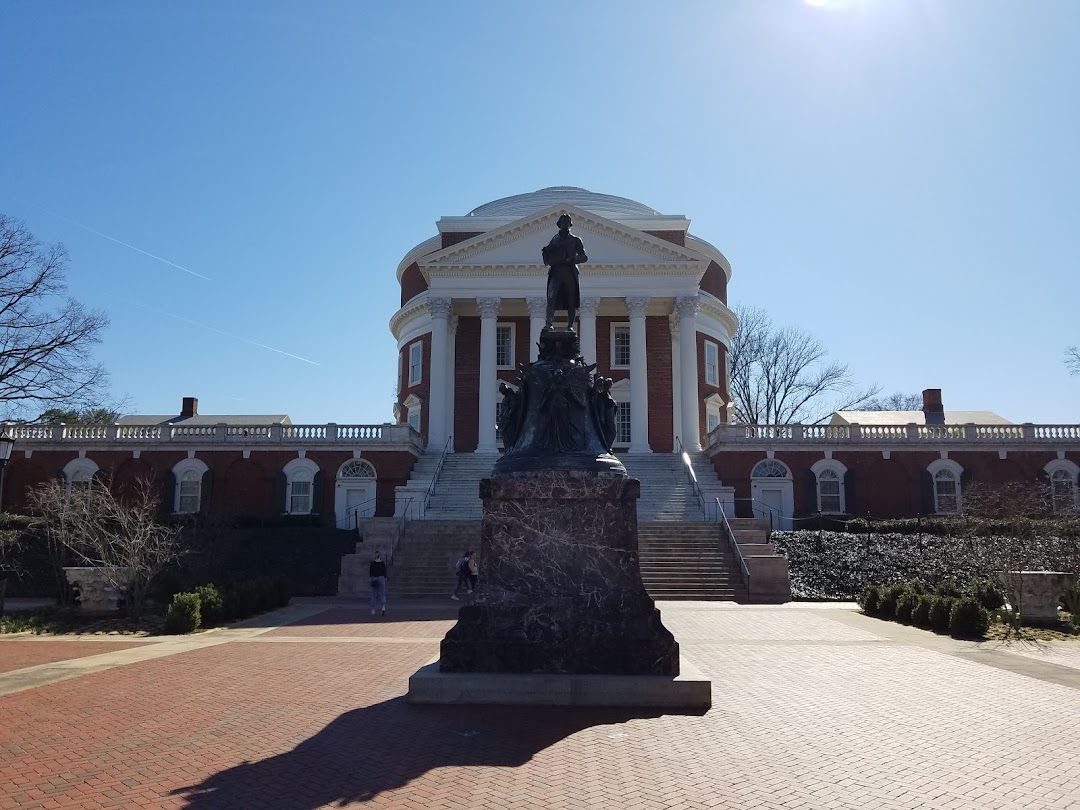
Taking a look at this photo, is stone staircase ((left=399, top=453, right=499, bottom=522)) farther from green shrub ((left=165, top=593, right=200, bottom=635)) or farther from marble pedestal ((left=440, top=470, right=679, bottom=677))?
marble pedestal ((left=440, top=470, right=679, bottom=677))

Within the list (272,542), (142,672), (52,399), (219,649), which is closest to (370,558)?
(272,542)

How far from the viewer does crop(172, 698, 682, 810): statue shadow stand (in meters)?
6.17

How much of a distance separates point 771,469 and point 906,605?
724 inches

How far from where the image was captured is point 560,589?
9.23 m

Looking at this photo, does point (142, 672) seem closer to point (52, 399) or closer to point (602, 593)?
point (602, 593)

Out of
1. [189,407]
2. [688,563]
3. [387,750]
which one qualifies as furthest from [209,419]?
[387,750]

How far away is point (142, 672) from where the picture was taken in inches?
461

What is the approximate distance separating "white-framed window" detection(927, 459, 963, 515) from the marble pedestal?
3200 cm

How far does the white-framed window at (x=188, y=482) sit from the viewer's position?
37.3 meters

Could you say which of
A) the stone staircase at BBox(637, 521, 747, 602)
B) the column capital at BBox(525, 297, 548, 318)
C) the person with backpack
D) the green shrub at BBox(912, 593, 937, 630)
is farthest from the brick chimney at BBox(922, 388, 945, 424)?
the person with backpack

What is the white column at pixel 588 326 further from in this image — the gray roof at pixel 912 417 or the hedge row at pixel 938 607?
the hedge row at pixel 938 607

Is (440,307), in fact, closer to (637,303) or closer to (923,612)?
(637,303)

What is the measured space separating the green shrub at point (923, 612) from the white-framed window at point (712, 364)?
99.9 feet

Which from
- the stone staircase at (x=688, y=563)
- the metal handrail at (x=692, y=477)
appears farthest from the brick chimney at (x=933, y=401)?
the stone staircase at (x=688, y=563)
